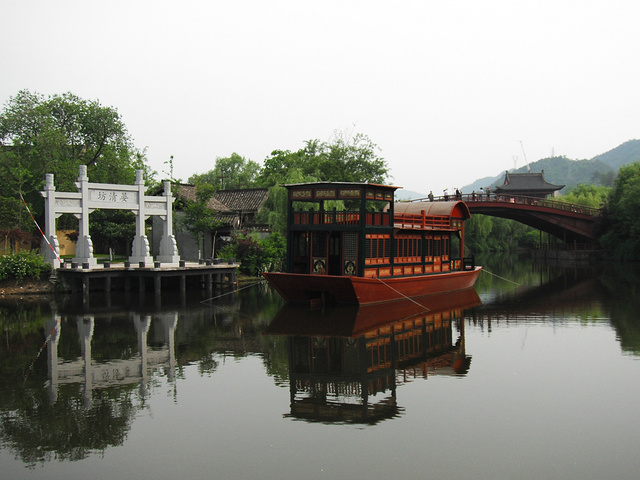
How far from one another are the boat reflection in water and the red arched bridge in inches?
947

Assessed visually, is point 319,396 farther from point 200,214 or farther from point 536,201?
point 536,201

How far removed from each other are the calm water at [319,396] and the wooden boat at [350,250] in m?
1.29

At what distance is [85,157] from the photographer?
1378 inches

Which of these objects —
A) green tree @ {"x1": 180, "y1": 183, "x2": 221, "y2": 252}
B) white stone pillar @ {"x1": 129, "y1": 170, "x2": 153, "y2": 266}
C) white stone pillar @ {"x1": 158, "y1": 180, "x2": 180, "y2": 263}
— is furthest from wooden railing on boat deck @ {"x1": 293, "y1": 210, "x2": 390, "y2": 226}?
green tree @ {"x1": 180, "y1": 183, "x2": 221, "y2": 252}

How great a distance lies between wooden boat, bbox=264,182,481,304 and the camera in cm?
1853

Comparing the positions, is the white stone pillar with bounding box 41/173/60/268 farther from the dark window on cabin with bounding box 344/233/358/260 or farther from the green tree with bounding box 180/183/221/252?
the dark window on cabin with bounding box 344/233/358/260

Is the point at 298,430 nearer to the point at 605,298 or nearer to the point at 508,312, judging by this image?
the point at 508,312

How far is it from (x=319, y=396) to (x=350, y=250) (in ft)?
29.9

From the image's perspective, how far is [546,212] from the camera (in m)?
44.3

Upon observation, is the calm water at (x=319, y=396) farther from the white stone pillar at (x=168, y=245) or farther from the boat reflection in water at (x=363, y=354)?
the white stone pillar at (x=168, y=245)

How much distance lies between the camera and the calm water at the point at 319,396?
7359mm

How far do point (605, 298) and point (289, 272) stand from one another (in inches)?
456

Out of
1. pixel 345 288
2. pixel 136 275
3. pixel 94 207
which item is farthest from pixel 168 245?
pixel 345 288

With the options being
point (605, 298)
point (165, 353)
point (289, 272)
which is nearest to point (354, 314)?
point (289, 272)
